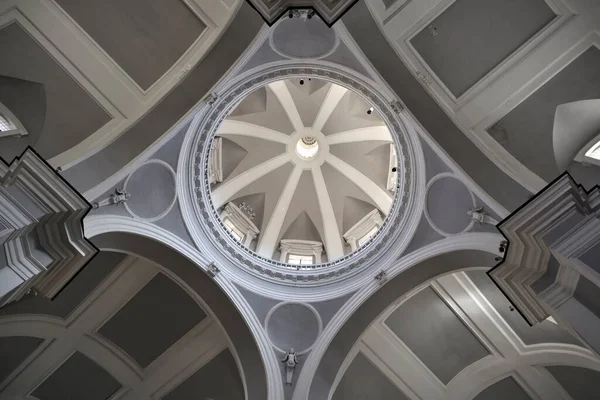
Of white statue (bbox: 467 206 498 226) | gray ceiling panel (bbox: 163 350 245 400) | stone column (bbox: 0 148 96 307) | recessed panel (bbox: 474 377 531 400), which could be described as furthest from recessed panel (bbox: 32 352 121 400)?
white statue (bbox: 467 206 498 226)

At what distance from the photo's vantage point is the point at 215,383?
533 inches

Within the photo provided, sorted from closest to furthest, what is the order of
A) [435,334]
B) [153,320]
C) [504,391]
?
[504,391] → [435,334] → [153,320]

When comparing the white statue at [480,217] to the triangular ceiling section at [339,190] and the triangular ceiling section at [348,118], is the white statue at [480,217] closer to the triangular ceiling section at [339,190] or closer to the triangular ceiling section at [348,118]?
the triangular ceiling section at [339,190]

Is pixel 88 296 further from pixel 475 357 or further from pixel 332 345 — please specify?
pixel 475 357

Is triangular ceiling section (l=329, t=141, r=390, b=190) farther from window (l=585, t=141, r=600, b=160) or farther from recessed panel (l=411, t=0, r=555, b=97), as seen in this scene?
window (l=585, t=141, r=600, b=160)

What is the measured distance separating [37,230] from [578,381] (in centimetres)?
1289

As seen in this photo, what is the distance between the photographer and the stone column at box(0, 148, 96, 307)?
762 centimetres

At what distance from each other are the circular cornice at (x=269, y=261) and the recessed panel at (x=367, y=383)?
8.09ft

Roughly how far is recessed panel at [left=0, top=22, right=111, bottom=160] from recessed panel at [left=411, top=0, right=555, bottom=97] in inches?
292

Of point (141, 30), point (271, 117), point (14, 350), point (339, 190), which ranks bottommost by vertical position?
point (14, 350)

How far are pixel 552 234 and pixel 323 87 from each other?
12.8 meters

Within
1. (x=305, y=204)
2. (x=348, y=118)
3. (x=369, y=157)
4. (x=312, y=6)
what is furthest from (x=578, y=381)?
(x=348, y=118)

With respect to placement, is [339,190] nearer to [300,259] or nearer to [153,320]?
[300,259]

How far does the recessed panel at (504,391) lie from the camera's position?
12.8 m
